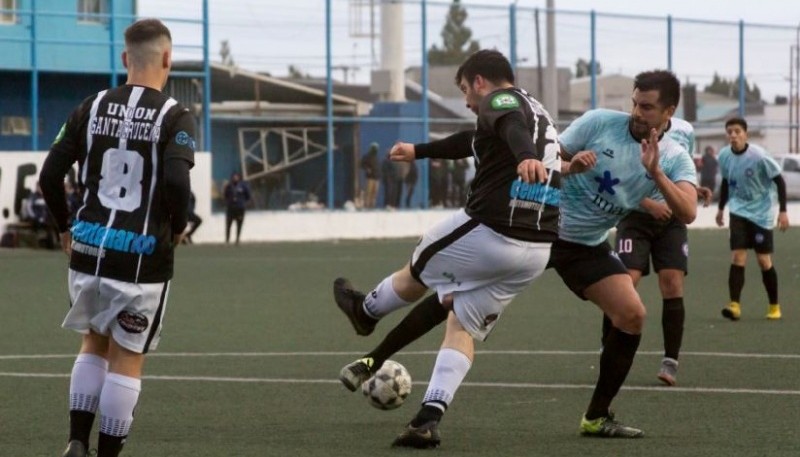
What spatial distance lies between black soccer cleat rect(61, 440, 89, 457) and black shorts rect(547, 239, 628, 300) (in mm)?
3020

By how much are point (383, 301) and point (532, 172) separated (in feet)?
5.82

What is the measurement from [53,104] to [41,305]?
849 inches

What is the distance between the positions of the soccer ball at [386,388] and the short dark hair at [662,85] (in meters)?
2.01

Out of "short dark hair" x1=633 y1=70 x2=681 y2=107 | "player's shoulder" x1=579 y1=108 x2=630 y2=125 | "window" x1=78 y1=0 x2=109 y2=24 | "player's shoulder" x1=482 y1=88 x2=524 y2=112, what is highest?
"window" x1=78 y1=0 x2=109 y2=24

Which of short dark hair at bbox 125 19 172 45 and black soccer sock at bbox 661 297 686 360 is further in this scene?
black soccer sock at bbox 661 297 686 360

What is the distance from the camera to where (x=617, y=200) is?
29.5ft

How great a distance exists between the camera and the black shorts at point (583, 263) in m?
8.77

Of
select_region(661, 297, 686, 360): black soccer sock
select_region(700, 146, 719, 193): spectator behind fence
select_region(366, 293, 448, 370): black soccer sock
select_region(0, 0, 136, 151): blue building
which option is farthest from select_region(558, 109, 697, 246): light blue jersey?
select_region(700, 146, 719, 193): spectator behind fence

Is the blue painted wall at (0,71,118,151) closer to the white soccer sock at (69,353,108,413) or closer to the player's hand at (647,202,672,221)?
the player's hand at (647,202,672,221)

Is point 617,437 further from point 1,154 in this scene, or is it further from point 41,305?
point 1,154

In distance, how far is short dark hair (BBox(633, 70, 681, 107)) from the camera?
8.55m

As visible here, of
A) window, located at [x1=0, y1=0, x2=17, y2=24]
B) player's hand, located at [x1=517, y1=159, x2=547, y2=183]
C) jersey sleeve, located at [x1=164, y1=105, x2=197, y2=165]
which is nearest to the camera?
jersey sleeve, located at [x1=164, y1=105, x2=197, y2=165]

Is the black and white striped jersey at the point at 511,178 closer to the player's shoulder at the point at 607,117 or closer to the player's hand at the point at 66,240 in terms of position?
the player's shoulder at the point at 607,117

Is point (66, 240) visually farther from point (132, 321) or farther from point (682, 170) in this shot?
point (682, 170)
